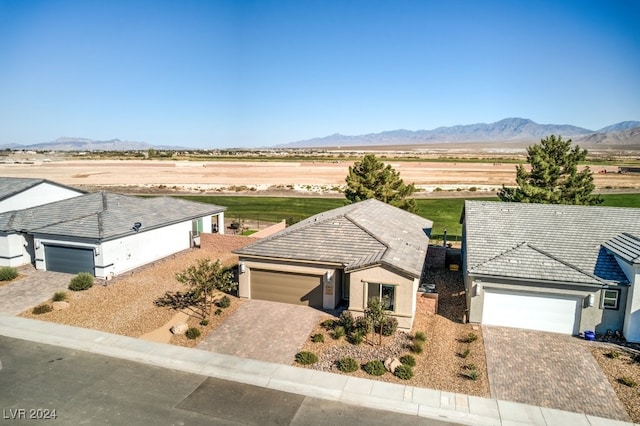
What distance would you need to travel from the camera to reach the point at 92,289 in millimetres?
24156

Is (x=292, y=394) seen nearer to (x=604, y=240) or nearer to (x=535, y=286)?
(x=535, y=286)

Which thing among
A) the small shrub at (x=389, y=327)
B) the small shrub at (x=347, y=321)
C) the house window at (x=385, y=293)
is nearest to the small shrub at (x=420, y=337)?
the small shrub at (x=389, y=327)

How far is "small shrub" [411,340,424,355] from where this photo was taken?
56.9 feet

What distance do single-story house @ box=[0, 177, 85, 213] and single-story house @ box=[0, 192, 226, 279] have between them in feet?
5.16

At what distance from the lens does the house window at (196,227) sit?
3438cm

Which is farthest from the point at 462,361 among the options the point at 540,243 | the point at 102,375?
the point at 102,375

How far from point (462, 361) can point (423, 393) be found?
3.14 meters

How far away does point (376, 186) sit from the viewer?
36.1 meters

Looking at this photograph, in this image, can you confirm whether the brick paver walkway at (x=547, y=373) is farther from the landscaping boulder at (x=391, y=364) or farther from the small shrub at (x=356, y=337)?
the small shrub at (x=356, y=337)

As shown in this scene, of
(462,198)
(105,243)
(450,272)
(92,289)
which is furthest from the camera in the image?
(462,198)

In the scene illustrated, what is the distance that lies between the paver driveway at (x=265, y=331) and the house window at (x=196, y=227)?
45.5 ft

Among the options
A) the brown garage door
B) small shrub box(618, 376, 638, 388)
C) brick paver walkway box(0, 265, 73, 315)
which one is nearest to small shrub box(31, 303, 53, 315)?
brick paver walkway box(0, 265, 73, 315)

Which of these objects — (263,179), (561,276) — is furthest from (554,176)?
(263,179)

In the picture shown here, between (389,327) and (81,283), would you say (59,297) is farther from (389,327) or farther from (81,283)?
(389,327)
